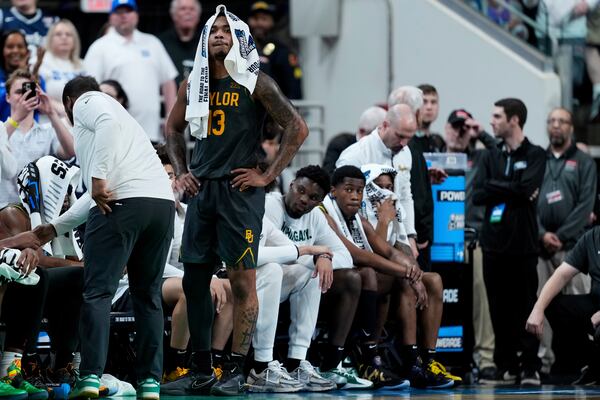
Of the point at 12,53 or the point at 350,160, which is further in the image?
the point at 12,53

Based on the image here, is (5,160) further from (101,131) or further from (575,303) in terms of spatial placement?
(575,303)

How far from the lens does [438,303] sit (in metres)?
9.82

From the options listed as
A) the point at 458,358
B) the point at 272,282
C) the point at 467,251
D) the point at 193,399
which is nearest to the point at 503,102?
the point at 467,251

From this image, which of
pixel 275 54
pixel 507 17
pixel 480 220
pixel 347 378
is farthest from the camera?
pixel 507 17

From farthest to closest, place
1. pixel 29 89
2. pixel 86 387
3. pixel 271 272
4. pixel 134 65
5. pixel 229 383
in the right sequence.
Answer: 1. pixel 134 65
2. pixel 29 89
3. pixel 271 272
4. pixel 229 383
5. pixel 86 387

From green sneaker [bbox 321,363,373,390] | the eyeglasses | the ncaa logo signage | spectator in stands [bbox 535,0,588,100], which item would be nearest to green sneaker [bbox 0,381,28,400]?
green sneaker [bbox 321,363,373,390]

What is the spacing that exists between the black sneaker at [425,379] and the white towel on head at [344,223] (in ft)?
3.07

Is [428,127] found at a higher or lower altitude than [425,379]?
higher

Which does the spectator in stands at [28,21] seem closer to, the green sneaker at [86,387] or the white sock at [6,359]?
the white sock at [6,359]

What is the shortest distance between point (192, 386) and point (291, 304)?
1.38 metres

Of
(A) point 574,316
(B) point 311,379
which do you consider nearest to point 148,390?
(B) point 311,379

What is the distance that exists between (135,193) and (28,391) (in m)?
1.22

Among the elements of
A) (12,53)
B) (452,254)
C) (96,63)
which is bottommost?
(452,254)

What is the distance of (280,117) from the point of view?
310 inches
